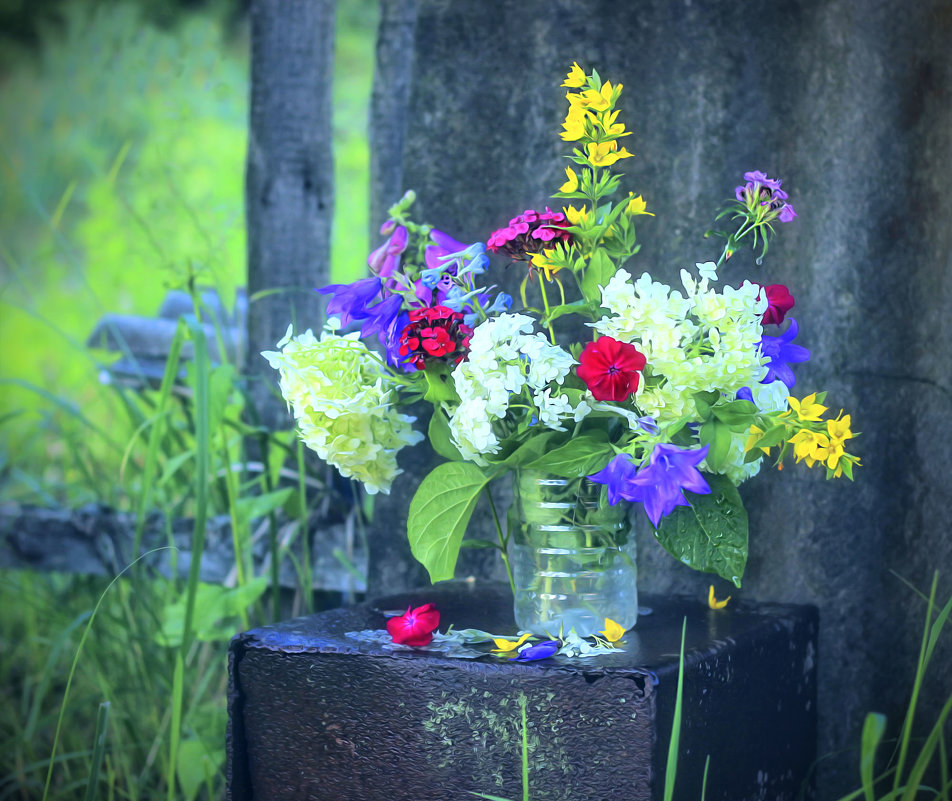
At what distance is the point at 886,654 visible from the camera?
5.11 feet

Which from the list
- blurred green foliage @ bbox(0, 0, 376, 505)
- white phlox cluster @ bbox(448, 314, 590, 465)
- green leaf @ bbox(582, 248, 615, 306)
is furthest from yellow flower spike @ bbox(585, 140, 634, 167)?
blurred green foliage @ bbox(0, 0, 376, 505)

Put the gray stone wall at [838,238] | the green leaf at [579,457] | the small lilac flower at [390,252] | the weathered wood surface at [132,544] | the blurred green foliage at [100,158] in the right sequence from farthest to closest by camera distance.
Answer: the blurred green foliage at [100,158] < the weathered wood surface at [132,544] < the gray stone wall at [838,238] < the small lilac flower at [390,252] < the green leaf at [579,457]

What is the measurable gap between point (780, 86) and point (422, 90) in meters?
0.62

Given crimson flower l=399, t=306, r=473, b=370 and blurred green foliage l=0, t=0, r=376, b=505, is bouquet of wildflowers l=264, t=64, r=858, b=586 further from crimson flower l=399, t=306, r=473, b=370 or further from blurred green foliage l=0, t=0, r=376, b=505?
blurred green foliage l=0, t=0, r=376, b=505

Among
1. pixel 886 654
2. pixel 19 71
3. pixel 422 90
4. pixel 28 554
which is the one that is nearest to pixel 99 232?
pixel 19 71

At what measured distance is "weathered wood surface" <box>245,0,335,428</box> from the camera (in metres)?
2.21

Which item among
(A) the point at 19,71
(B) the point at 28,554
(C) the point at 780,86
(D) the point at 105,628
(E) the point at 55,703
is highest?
(A) the point at 19,71

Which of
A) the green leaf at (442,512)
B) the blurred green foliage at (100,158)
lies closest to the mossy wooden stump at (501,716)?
the green leaf at (442,512)

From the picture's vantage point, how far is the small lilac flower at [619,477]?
1024mm

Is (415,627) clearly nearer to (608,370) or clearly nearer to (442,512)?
(442,512)

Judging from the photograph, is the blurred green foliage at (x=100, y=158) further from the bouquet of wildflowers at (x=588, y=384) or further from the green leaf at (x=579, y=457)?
the green leaf at (x=579, y=457)

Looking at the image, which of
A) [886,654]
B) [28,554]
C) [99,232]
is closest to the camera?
[886,654]

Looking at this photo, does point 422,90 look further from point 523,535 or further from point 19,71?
point 19,71

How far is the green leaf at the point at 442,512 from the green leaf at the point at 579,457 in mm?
114
